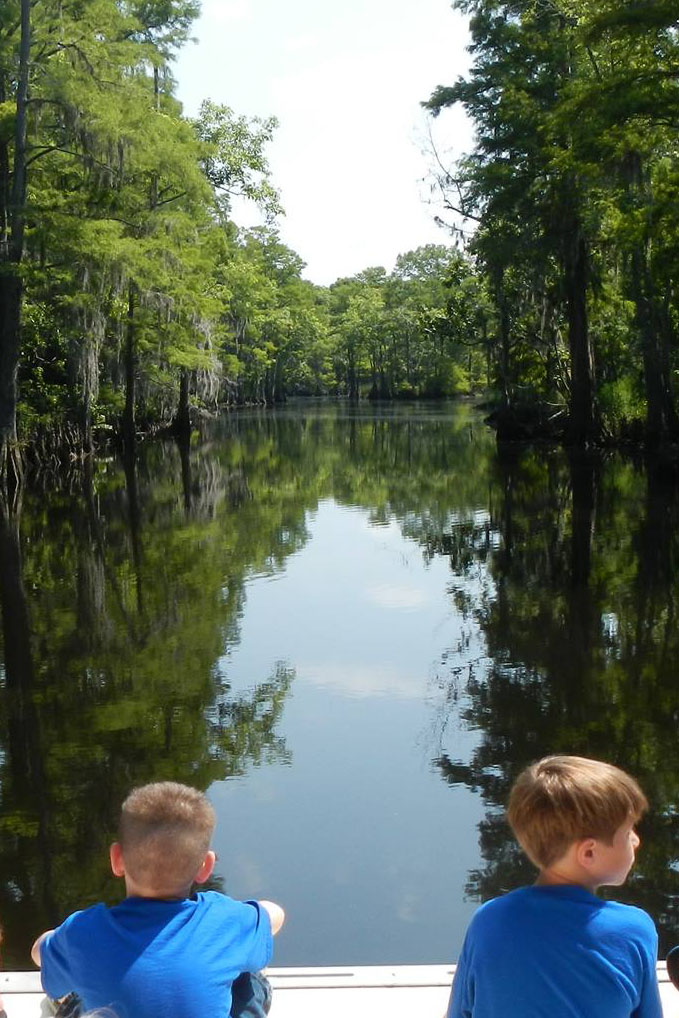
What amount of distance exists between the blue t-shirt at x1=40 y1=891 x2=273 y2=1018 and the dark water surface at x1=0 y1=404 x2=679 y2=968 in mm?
1759

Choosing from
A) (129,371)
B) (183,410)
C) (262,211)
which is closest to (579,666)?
(129,371)

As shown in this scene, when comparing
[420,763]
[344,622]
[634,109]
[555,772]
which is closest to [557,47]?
[634,109]

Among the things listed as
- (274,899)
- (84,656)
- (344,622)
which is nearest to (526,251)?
(344,622)

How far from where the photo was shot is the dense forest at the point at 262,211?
54.5 feet

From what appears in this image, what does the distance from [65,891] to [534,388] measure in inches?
1180

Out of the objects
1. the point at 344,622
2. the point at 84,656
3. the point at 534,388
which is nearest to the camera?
the point at 84,656

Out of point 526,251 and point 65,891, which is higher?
point 526,251

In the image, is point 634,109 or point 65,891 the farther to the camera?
point 634,109

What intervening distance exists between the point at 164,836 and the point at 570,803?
705mm

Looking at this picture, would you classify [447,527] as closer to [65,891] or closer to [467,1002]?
[65,891]

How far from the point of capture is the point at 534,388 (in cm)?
3291

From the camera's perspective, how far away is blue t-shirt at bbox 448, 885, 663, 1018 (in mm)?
1793

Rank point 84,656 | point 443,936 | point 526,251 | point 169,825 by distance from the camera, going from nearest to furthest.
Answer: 1. point 169,825
2. point 443,936
3. point 84,656
4. point 526,251

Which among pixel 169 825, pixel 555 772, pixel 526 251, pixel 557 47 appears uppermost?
pixel 557 47
